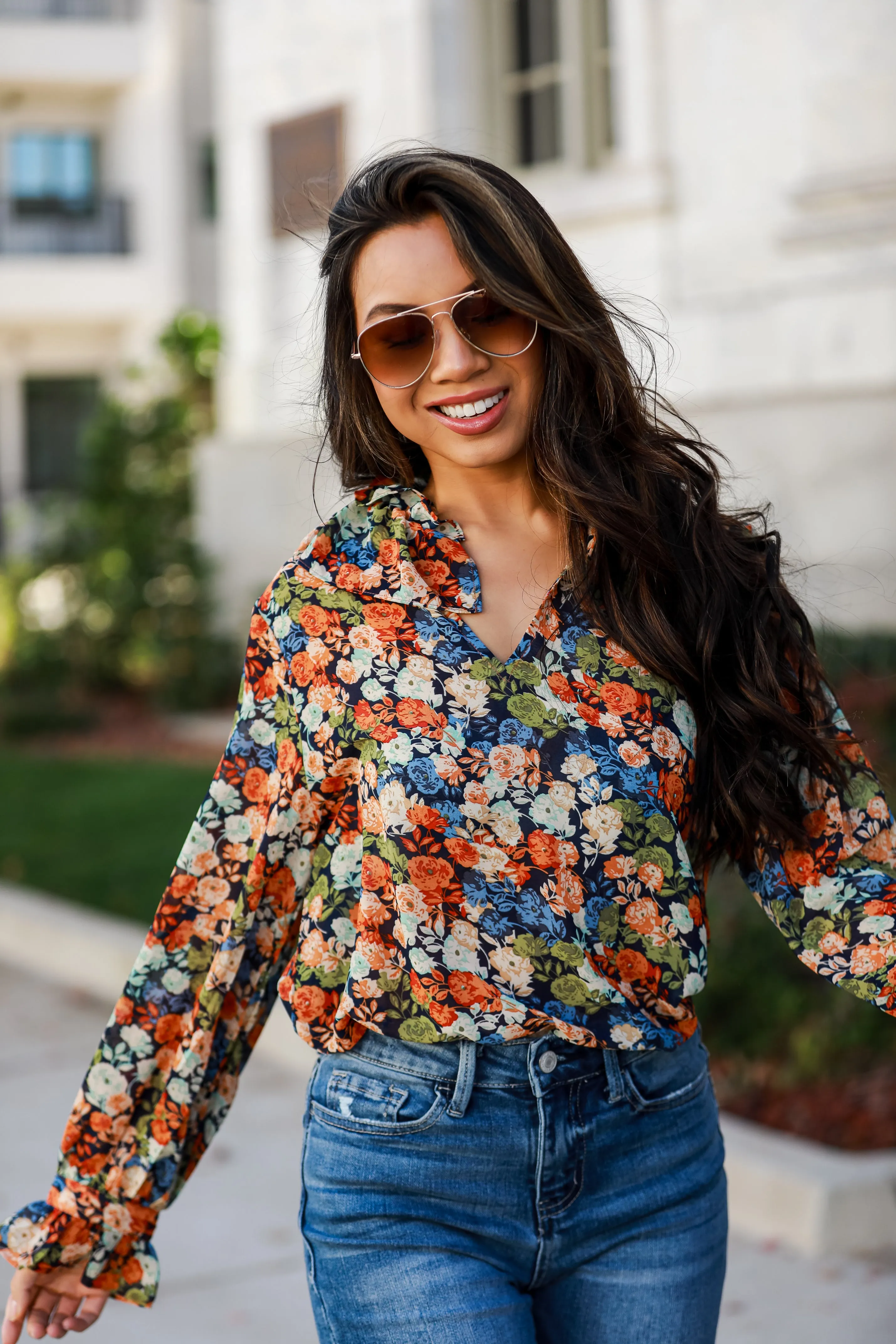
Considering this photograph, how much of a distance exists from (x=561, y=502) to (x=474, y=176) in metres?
0.45

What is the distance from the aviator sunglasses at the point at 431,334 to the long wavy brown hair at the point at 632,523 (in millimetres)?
41

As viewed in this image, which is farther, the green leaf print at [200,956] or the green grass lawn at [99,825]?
the green grass lawn at [99,825]

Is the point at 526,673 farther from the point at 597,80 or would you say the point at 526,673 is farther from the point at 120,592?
the point at 120,592

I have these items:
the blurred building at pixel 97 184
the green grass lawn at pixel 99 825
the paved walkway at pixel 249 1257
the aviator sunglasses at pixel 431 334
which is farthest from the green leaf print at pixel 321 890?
the blurred building at pixel 97 184

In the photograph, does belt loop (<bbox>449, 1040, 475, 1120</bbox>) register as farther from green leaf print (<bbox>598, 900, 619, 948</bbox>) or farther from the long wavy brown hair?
the long wavy brown hair

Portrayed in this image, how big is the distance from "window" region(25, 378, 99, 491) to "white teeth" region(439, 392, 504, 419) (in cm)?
2413

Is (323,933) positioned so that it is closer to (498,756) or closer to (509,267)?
(498,756)

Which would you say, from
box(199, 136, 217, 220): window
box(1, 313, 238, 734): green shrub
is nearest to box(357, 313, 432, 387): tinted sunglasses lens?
box(1, 313, 238, 734): green shrub

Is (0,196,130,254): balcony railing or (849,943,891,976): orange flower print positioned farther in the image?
(0,196,130,254): balcony railing

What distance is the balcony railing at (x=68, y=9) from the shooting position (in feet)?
77.4

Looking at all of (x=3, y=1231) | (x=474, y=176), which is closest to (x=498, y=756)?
(x=474, y=176)

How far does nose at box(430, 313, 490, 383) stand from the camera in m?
2.13

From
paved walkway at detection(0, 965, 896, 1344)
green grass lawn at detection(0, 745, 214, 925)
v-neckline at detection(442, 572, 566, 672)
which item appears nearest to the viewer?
v-neckline at detection(442, 572, 566, 672)

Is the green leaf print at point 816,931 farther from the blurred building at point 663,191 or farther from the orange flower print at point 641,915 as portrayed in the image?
the blurred building at point 663,191
